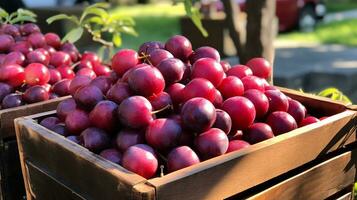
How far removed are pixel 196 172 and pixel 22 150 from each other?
2.24 feet

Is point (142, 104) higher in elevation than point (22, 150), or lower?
higher

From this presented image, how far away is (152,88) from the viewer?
52.1 inches

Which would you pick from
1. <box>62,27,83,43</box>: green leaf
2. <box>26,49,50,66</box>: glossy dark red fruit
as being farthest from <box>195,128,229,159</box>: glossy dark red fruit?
<box>62,27,83,43</box>: green leaf

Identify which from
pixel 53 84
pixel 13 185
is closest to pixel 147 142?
pixel 13 185

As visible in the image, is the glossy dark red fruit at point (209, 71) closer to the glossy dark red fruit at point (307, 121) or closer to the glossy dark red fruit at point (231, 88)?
the glossy dark red fruit at point (231, 88)

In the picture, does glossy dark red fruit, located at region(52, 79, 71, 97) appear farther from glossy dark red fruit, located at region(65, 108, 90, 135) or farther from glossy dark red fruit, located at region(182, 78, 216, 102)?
glossy dark red fruit, located at region(182, 78, 216, 102)

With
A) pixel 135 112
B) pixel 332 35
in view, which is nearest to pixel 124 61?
pixel 135 112

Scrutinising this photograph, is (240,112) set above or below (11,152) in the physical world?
above

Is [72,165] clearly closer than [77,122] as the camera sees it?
Yes

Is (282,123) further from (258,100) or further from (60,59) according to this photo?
(60,59)

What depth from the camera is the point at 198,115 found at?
47.7 inches

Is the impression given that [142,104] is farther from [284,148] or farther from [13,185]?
[13,185]

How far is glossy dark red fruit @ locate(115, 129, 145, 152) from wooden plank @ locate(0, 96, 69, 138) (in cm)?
64

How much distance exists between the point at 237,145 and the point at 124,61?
46cm
